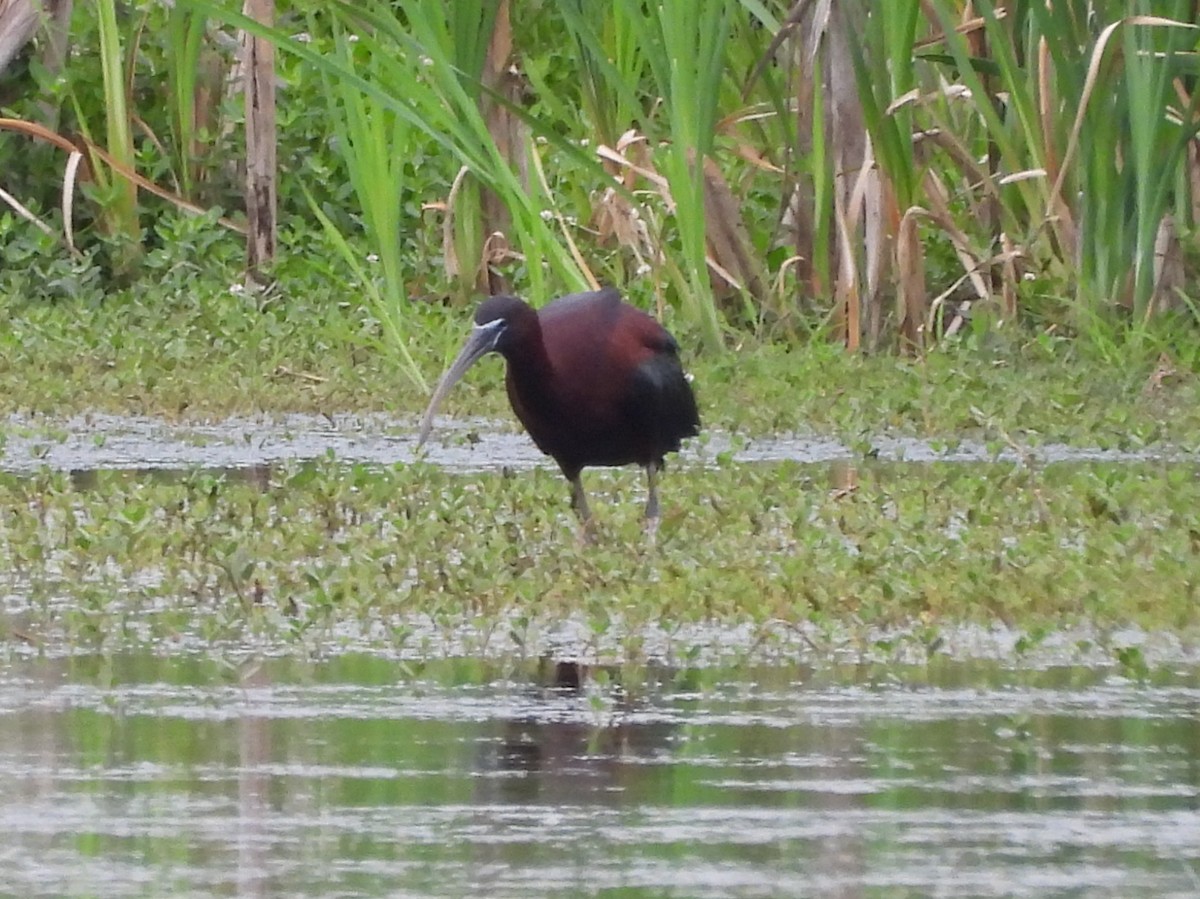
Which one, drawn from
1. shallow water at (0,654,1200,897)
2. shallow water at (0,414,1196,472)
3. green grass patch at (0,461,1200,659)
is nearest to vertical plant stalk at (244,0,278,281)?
shallow water at (0,414,1196,472)

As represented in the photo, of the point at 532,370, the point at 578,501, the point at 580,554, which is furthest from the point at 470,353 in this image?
the point at 580,554

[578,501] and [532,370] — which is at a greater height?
[532,370]

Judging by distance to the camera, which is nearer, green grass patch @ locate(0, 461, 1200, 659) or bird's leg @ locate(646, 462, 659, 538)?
green grass patch @ locate(0, 461, 1200, 659)

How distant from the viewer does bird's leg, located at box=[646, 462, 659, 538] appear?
7.27 meters

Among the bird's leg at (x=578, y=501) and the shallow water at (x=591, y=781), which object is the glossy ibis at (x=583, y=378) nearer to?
the bird's leg at (x=578, y=501)

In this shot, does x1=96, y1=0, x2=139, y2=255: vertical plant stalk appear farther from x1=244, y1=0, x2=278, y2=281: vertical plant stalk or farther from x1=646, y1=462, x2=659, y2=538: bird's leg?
x1=646, y1=462, x2=659, y2=538: bird's leg

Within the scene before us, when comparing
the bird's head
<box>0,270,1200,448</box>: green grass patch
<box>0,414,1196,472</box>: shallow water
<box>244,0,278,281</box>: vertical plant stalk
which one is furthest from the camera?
<box>244,0,278,281</box>: vertical plant stalk

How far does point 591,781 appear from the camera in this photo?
4.49 m

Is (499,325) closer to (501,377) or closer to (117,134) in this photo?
(501,377)

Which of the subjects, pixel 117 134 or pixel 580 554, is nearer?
pixel 580 554

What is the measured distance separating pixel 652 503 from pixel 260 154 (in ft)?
15.0

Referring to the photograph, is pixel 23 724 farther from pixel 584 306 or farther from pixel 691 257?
pixel 691 257

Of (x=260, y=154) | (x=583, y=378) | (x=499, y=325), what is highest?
(x=260, y=154)

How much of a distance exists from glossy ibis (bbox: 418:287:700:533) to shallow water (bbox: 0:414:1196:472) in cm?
60
